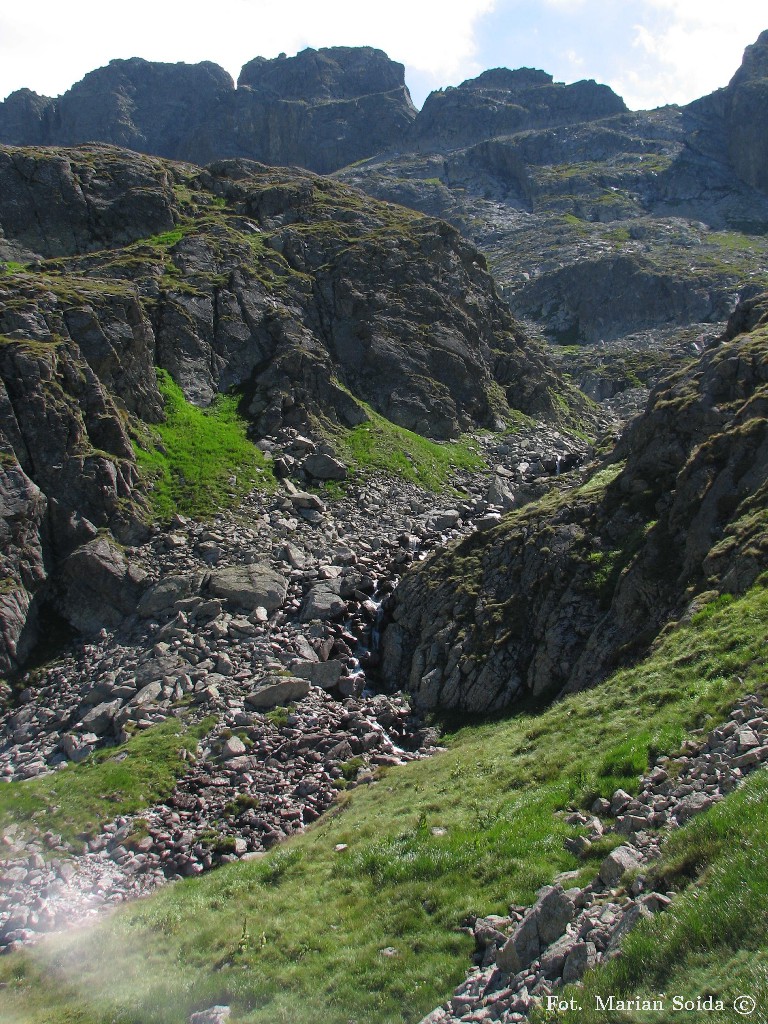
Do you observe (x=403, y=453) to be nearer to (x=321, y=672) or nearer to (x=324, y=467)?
(x=324, y=467)

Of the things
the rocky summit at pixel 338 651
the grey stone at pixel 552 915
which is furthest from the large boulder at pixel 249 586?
the grey stone at pixel 552 915

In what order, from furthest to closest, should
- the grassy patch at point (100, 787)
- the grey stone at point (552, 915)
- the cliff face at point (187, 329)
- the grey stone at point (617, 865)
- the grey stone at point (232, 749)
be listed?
the cliff face at point (187, 329)
the grey stone at point (232, 749)
the grassy patch at point (100, 787)
the grey stone at point (617, 865)
the grey stone at point (552, 915)

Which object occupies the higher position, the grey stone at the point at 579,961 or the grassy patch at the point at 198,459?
the grassy patch at the point at 198,459

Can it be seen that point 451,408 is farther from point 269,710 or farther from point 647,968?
point 647,968

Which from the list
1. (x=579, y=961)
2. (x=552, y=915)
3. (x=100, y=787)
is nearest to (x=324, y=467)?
(x=100, y=787)

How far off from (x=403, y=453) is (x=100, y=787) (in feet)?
127

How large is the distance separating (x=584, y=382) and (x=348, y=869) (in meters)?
114

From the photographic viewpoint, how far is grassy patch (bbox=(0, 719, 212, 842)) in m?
22.4

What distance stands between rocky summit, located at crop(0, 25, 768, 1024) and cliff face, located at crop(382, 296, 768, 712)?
0.51 ft

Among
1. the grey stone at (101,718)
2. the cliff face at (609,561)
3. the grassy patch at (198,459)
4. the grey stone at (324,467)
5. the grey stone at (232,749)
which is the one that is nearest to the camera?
the cliff face at (609,561)

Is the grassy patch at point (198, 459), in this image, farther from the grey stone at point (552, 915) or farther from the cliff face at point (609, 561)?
the grey stone at point (552, 915)

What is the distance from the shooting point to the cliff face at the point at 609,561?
23.0 metres

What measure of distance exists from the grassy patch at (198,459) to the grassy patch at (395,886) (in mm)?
26943

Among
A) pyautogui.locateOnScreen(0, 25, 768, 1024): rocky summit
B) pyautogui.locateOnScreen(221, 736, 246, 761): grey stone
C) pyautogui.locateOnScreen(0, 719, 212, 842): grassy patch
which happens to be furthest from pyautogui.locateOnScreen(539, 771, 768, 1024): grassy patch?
pyautogui.locateOnScreen(221, 736, 246, 761): grey stone
